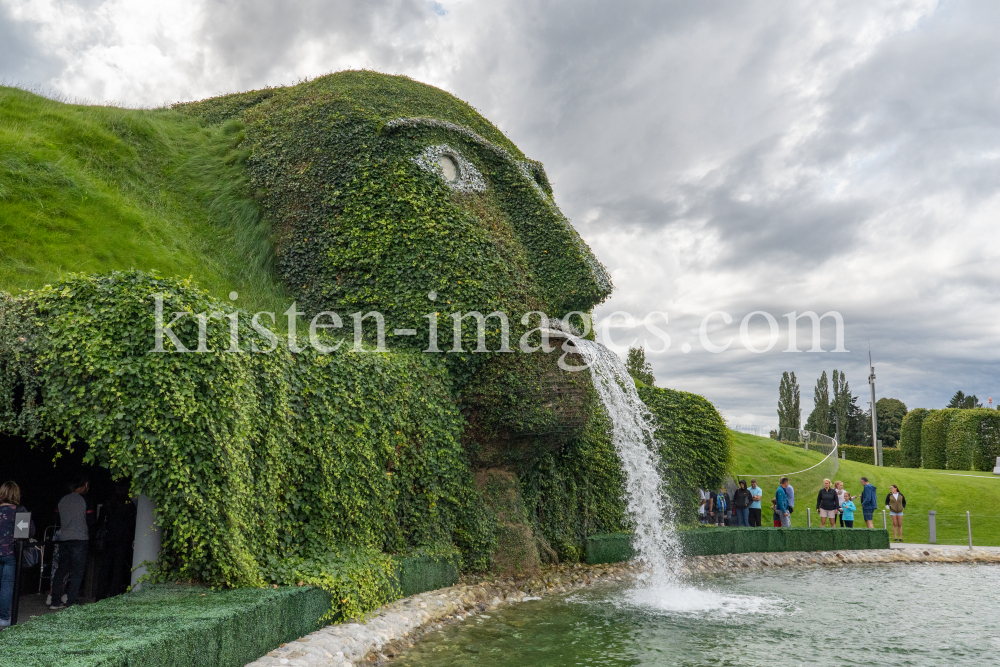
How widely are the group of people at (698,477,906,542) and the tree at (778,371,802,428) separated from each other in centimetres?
5131

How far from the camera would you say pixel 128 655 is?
16.3ft

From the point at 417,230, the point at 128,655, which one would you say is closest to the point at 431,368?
the point at 417,230

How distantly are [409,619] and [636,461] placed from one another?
322 inches

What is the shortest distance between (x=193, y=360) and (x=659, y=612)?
25.6ft

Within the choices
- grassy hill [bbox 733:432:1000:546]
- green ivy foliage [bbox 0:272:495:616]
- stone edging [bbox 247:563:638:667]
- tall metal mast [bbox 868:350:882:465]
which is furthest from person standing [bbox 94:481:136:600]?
tall metal mast [bbox 868:350:882:465]


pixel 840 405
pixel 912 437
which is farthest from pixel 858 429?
pixel 912 437

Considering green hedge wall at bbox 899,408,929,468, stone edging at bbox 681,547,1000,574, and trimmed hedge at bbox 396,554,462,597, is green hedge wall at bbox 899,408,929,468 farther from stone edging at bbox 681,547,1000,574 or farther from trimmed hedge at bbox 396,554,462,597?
trimmed hedge at bbox 396,554,462,597

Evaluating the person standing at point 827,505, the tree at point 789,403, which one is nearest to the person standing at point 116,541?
the person standing at point 827,505

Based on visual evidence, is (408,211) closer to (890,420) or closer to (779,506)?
(779,506)

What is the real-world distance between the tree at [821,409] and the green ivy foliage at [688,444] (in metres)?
59.2

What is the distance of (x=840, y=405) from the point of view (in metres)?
74.3

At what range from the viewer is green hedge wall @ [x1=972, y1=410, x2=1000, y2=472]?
40203mm

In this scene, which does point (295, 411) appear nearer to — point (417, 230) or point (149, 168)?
point (417, 230)

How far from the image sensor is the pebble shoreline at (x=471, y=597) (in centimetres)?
752
